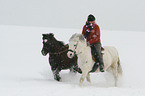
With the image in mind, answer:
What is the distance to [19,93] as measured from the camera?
460cm

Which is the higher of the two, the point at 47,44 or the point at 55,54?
the point at 47,44

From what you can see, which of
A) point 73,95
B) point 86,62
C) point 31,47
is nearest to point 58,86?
point 73,95

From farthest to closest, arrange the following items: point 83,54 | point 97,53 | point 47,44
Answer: point 47,44 → point 97,53 → point 83,54

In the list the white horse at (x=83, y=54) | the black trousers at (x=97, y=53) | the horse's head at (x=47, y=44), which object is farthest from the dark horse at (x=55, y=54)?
the black trousers at (x=97, y=53)

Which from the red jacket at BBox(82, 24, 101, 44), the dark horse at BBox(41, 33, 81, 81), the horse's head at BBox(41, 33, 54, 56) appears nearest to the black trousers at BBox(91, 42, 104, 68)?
the red jacket at BBox(82, 24, 101, 44)

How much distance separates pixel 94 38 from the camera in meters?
5.99

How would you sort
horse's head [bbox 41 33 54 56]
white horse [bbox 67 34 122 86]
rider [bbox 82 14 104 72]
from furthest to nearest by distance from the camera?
horse's head [bbox 41 33 54 56] → rider [bbox 82 14 104 72] → white horse [bbox 67 34 122 86]

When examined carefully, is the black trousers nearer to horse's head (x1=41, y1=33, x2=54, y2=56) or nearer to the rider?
the rider

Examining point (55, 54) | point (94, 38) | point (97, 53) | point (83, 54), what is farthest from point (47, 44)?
point (97, 53)

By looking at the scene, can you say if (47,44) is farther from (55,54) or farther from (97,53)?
(97,53)

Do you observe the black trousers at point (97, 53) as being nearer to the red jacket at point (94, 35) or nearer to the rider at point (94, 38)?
the rider at point (94, 38)

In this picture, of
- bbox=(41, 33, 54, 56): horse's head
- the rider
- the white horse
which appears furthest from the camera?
bbox=(41, 33, 54, 56): horse's head

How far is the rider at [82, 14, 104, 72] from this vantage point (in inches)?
234

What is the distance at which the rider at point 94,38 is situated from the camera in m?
5.94
